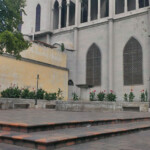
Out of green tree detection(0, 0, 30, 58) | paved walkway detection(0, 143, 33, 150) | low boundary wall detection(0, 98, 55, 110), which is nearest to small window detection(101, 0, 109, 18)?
low boundary wall detection(0, 98, 55, 110)

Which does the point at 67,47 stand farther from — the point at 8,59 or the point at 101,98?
the point at 101,98

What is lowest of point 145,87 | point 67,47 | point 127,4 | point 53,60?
point 145,87

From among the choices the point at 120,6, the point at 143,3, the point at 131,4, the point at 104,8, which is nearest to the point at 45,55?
the point at 104,8

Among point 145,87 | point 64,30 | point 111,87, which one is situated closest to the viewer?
point 145,87

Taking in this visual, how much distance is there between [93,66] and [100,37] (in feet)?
13.3

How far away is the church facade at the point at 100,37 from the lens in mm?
26922

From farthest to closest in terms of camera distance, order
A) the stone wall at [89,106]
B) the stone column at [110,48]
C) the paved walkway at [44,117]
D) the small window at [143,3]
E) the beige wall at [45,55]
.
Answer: the small window at [143,3]
the stone column at [110,48]
the beige wall at [45,55]
the stone wall at [89,106]
the paved walkway at [44,117]

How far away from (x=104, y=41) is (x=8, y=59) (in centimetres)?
1300

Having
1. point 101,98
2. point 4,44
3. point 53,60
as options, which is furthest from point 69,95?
point 4,44

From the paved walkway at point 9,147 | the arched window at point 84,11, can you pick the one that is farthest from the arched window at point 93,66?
the paved walkway at point 9,147

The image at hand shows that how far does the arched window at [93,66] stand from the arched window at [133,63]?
3.85 m

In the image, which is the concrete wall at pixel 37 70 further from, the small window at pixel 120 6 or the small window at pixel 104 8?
the small window at pixel 120 6

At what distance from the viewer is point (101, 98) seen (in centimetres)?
1911

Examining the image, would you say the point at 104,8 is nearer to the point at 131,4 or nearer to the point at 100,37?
the point at 131,4
